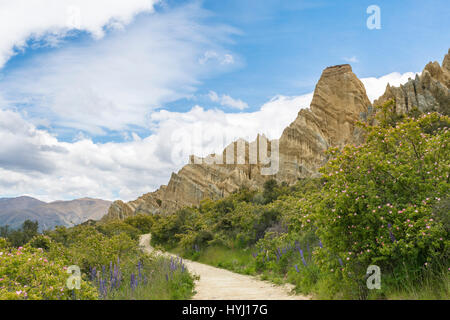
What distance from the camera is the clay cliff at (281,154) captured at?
70750 mm

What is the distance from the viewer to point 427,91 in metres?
48.6

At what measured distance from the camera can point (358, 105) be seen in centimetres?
8450

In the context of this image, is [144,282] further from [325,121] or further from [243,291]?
[325,121]

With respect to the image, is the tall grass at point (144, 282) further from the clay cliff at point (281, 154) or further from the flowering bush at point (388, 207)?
the clay cliff at point (281, 154)

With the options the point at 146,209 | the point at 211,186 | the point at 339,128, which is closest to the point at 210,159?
the point at 211,186

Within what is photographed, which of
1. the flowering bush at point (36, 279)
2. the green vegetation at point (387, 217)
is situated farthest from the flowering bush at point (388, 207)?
the flowering bush at point (36, 279)

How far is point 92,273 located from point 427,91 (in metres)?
53.3

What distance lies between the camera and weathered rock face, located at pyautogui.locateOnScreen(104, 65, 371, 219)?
235 ft

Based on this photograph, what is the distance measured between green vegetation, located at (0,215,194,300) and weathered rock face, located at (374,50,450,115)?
147 feet

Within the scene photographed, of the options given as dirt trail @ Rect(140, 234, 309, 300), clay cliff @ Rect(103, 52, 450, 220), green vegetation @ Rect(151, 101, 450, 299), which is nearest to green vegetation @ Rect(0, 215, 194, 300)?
dirt trail @ Rect(140, 234, 309, 300)

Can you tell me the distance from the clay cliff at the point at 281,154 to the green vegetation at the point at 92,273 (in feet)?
172

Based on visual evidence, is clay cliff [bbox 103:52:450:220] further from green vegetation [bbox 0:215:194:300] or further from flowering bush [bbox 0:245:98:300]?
flowering bush [bbox 0:245:98:300]

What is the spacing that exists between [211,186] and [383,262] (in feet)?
225
